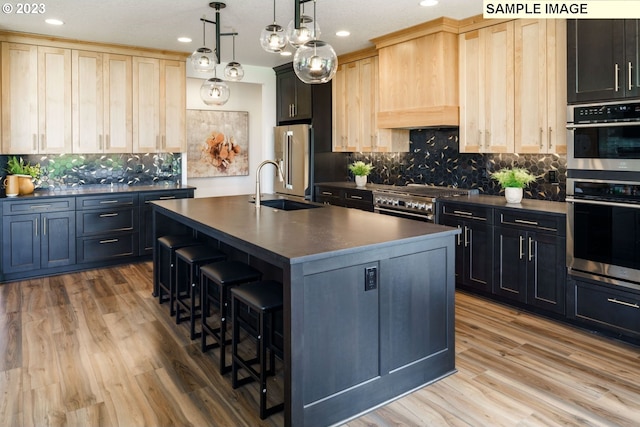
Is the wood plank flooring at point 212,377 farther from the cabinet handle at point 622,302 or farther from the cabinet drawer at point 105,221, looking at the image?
the cabinet drawer at point 105,221

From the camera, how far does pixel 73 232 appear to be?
5383mm

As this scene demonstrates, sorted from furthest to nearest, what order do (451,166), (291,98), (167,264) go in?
(291,98), (451,166), (167,264)

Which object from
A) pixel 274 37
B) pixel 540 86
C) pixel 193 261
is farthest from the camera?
pixel 540 86

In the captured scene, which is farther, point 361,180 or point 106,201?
point 361,180

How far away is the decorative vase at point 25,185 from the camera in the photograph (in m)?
5.24

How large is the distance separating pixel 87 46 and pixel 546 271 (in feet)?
18.0

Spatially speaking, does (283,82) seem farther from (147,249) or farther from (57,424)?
(57,424)

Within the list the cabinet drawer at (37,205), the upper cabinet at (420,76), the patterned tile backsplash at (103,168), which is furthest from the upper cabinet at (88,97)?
the upper cabinet at (420,76)

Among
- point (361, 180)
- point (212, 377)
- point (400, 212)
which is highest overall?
point (361, 180)

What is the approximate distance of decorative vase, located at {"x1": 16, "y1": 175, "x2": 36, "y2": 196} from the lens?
206 inches

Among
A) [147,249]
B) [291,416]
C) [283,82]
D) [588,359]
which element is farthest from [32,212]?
[588,359]

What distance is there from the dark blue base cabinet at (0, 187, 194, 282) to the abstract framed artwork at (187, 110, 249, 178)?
1.65m

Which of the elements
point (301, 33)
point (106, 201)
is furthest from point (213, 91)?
point (106, 201)

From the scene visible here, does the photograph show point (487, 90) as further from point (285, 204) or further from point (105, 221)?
point (105, 221)
